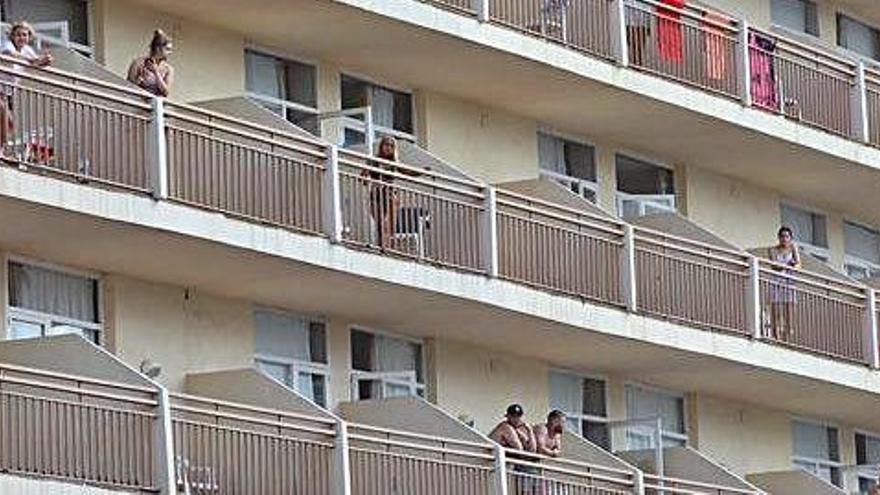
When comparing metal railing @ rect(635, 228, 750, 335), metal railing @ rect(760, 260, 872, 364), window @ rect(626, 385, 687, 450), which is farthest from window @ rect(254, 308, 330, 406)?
metal railing @ rect(760, 260, 872, 364)

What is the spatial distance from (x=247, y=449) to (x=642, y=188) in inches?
501

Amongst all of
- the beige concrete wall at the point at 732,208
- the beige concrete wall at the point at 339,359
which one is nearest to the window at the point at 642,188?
the beige concrete wall at the point at 732,208

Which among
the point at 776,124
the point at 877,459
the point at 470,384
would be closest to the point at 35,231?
the point at 470,384

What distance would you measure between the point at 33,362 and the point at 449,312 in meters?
7.17

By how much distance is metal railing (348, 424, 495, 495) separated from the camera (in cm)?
4059

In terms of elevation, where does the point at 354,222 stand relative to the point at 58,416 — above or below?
above

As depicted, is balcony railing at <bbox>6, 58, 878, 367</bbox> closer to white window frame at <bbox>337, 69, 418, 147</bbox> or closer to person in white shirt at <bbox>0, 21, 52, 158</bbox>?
person in white shirt at <bbox>0, 21, 52, 158</bbox>

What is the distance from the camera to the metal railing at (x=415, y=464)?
40594 millimetres

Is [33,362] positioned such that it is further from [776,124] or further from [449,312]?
[776,124]

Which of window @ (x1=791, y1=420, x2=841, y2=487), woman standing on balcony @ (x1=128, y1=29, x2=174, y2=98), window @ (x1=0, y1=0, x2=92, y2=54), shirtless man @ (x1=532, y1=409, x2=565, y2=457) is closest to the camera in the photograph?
woman standing on balcony @ (x1=128, y1=29, x2=174, y2=98)

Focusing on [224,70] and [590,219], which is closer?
[224,70]

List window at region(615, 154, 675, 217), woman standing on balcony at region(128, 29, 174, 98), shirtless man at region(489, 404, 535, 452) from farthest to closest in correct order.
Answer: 1. window at region(615, 154, 675, 217)
2. shirtless man at region(489, 404, 535, 452)
3. woman standing on balcony at region(128, 29, 174, 98)

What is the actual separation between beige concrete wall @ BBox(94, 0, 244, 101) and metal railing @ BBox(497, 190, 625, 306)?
3.47m

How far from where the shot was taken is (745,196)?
52.8 metres
